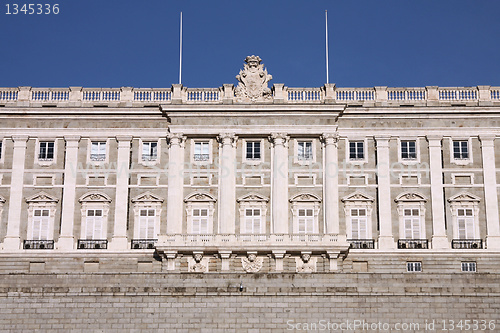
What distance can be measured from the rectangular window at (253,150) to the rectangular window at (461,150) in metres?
12.6

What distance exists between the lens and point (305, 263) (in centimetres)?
6122

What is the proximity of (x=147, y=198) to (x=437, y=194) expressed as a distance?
1835 cm

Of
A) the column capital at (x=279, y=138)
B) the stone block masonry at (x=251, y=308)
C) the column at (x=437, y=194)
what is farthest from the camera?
the column capital at (x=279, y=138)

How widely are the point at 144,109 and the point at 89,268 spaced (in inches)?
426

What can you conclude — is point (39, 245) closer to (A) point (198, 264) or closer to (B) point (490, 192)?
(A) point (198, 264)

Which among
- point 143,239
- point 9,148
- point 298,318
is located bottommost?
point 298,318

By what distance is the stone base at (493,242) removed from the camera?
2431 inches

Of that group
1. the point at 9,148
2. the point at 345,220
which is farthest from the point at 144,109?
the point at 345,220

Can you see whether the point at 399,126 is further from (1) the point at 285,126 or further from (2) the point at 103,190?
(2) the point at 103,190

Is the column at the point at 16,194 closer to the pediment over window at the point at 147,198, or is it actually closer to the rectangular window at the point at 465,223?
the pediment over window at the point at 147,198

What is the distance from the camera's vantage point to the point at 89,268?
61969 mm

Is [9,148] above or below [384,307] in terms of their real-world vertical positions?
above

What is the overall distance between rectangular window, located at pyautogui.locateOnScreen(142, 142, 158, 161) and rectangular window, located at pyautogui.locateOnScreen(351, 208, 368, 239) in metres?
13.2

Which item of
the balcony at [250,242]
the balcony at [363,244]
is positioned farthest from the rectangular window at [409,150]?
the balcony at [250,242]
